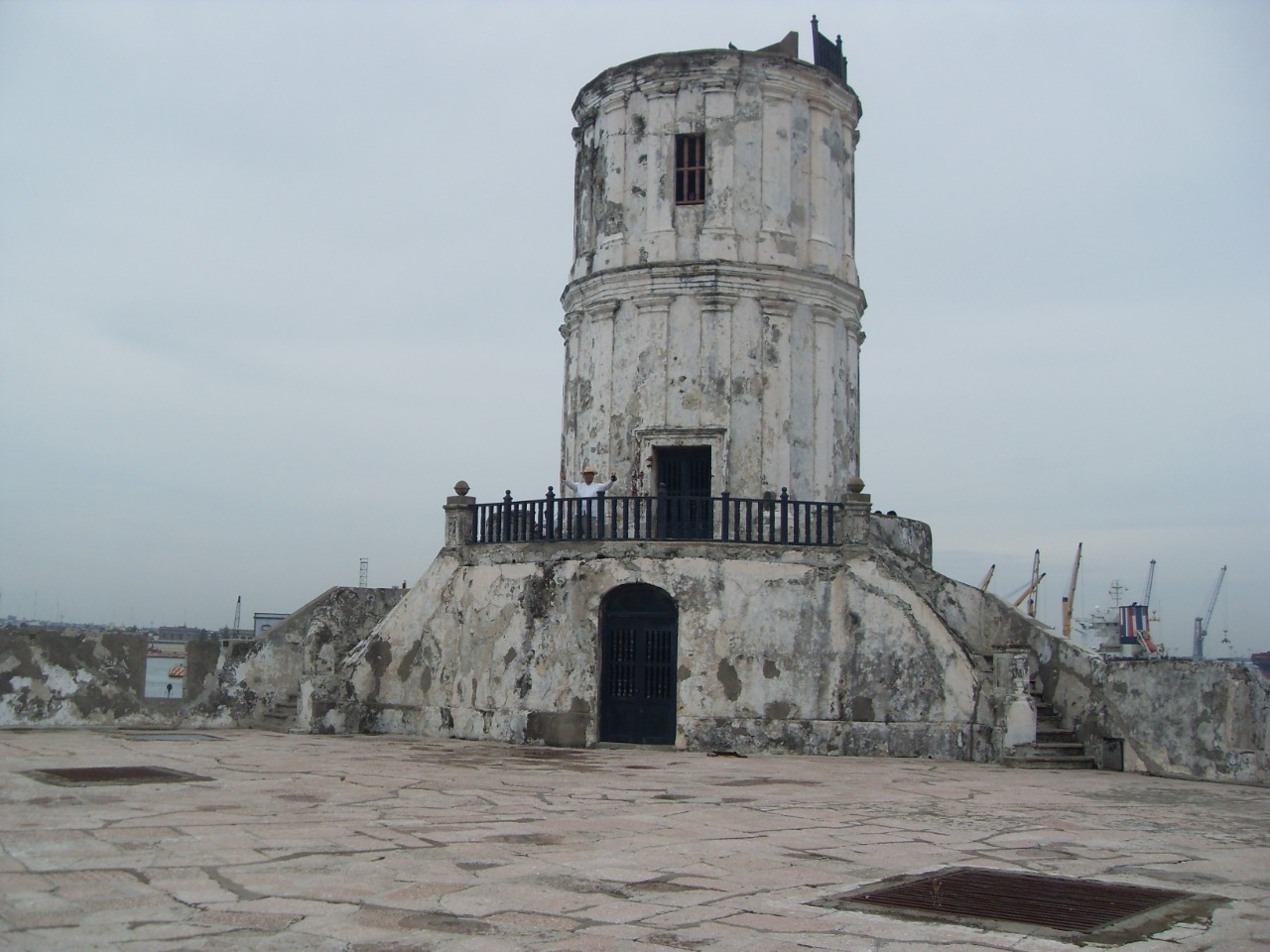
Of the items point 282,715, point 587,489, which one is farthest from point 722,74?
point 282,715

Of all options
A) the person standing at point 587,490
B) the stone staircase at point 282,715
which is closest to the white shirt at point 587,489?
the person standing at point 587,490

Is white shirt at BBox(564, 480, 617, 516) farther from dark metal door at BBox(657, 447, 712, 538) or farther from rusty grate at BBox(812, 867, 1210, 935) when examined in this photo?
rusty grate at BBox(812, 867, 1210, 935)

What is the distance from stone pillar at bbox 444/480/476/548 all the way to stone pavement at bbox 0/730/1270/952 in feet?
22.6

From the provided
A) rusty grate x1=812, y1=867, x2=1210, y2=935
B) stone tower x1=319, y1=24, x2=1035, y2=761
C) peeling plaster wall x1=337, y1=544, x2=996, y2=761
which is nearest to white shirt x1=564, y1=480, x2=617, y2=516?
stone tower x1=319, y1=24, x2=1035, y2=761

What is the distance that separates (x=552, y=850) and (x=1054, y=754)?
11.7 m

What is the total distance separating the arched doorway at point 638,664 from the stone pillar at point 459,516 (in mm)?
3379

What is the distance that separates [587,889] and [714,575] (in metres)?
12.6

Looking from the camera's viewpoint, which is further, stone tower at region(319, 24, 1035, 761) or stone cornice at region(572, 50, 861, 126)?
stone cornice at region(572, 50, 861, 126)

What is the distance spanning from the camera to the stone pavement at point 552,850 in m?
6.91

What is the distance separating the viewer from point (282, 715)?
2228cm

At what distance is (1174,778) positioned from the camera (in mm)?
17203

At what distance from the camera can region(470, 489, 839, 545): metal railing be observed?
68.1 feet

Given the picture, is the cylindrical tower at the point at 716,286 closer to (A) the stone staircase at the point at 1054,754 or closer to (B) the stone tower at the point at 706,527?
(B) the stone tower at the point at 706,527

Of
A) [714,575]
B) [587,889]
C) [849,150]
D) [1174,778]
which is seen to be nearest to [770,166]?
[849,150]
